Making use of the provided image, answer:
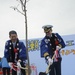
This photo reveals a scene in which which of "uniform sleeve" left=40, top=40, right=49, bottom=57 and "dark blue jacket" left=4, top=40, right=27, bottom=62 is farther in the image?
→ "dark blue jacket" left=4, top=40, right=27, bottom=62

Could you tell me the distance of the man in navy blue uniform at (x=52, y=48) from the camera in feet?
25.8

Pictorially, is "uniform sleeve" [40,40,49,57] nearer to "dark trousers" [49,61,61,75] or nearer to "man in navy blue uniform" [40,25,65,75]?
"man in navy blue uniform" [40,25,65,75]

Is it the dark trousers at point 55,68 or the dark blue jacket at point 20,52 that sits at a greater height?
the dark blue jacket at point 20,52

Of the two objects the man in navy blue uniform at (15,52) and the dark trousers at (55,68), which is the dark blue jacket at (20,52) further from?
the dark trousers at (55,68)

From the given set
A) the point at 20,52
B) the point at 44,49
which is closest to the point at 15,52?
the point at 20,52

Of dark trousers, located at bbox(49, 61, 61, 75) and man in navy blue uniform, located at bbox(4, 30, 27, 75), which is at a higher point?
man in navy blue uniform, located at bbox(4, 30, 27, 75)

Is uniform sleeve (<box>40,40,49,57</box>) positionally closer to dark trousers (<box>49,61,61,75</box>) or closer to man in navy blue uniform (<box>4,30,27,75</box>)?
dark trousers (<box>49,61,61,75</box>)

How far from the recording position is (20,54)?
26.8 ft

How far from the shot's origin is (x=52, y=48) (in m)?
7.98

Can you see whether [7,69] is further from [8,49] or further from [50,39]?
[50,39]

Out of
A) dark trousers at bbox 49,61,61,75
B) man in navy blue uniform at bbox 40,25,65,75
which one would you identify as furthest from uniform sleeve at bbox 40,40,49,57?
dark trousers at bbox 49,61,61,75

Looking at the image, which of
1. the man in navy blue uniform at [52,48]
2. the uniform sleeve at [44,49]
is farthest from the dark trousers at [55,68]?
the uniform sleeve at [44,49]

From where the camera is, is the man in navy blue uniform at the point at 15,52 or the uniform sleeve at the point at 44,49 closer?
the uniform sleeve at the point at 44,49

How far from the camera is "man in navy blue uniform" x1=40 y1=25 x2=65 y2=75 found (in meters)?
7.86
